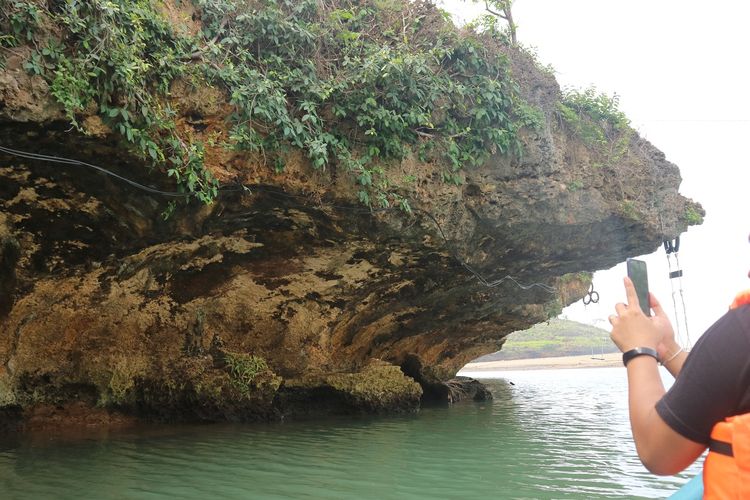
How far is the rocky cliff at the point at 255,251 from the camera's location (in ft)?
20.7

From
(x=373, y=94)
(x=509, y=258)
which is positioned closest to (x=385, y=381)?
(x=509, y=258)

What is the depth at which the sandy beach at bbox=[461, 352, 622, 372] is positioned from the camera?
177 feet

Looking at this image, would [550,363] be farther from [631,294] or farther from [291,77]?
[631,294]

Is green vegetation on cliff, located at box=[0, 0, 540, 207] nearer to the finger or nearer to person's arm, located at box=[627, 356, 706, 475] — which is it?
the finger

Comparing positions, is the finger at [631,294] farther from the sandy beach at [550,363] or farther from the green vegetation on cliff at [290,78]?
the sandy beach at [550,363]

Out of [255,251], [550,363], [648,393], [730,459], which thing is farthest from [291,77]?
[550,363]

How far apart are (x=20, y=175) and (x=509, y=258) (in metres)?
7.99

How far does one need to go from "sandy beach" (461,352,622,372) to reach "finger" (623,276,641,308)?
5493 cm

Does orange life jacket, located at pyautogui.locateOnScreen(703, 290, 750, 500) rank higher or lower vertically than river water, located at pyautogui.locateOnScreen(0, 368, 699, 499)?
higher

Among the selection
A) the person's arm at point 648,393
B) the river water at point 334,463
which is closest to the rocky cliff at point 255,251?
the river water at point 334,463

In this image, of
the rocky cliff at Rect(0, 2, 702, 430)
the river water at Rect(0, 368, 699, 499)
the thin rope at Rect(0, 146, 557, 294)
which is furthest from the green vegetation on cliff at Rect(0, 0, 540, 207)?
the river water at Rect(0, 368, 699, 499)

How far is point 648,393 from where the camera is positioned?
1.36 m

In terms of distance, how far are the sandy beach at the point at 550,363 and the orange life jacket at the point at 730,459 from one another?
55314mm

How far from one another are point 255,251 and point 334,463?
3.75m
